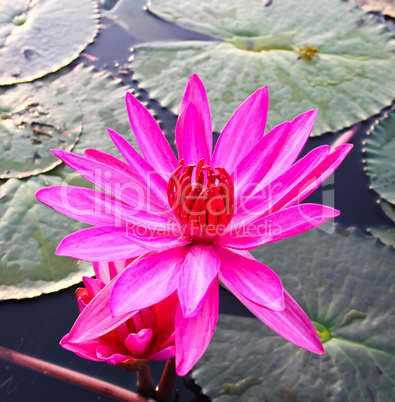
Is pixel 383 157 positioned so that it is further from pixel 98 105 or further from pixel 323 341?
pixel 98 105

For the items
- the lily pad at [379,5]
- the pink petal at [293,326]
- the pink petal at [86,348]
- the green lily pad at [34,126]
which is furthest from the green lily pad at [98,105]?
the lily pad at [379,5]

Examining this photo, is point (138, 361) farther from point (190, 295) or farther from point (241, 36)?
point (241, 36)

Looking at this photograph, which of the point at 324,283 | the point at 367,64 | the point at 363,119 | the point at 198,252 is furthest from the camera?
the point at 367,64

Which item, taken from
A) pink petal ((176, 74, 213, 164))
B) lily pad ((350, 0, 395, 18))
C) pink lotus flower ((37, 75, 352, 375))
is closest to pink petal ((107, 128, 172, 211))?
pink lotus flower ((37, 75, 352, 375))

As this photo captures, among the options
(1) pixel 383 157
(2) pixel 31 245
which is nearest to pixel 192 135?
(2) pixel 31 245

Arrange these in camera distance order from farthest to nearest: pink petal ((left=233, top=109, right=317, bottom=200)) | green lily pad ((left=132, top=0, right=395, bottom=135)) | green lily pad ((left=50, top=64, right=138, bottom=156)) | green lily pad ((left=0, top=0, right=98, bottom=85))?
green lily pad ((left=0, top=0, right=98, bottom=85)) → green lily pad ((left=132, top=0, right=395, bottom=135)) → green lily pad ((left=50, top=64, right=138, bottom=156)) → pink petal ((left=233, top=109, right=317, bottom=200))

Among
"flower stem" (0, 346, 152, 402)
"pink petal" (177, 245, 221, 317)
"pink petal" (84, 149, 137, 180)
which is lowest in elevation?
"flower stem" (0, 346, 152, 402)

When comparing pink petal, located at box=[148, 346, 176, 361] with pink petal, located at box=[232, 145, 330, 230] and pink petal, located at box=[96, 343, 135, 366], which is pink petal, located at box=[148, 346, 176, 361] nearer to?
pink petal, located at box=[96, 343, 135, 366]

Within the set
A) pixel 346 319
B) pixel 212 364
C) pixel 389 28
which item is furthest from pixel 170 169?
pixel 389 28

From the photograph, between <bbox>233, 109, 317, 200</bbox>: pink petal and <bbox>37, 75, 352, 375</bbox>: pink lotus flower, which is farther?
<bbox>233, 109, 317, 200</bbox>: pink petal
